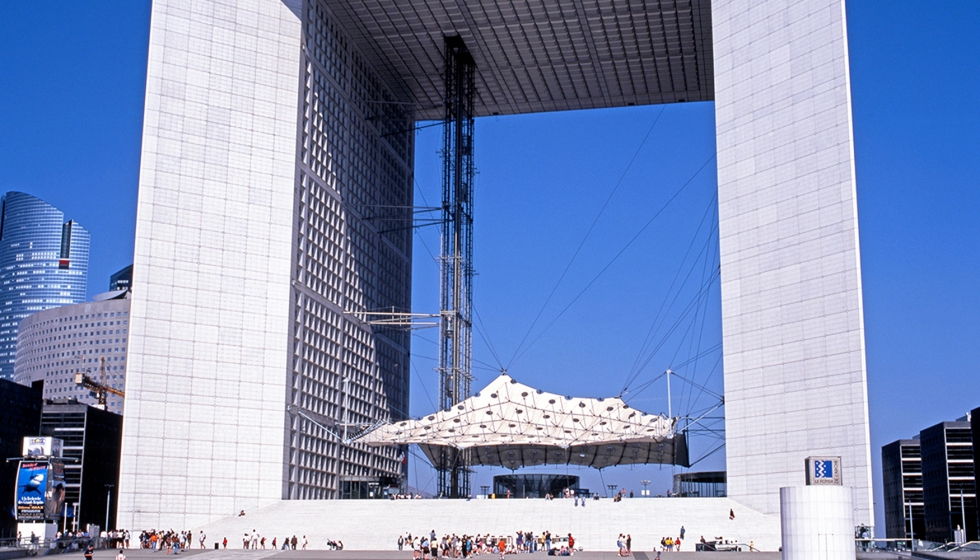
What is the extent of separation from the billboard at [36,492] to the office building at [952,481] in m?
73.0

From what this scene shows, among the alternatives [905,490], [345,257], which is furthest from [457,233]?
[905,490]

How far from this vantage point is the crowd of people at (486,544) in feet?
138

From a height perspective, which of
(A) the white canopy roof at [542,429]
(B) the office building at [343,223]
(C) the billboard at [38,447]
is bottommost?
(C) the billboard at [38,447]

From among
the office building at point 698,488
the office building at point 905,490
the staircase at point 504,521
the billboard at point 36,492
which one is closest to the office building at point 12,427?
the billboard at point 36,492

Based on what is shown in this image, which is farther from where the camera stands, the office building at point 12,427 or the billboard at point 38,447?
the office building at point 12,427

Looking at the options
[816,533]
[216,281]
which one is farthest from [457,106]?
[816,533]

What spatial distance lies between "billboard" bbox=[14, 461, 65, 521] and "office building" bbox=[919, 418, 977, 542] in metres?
73.0

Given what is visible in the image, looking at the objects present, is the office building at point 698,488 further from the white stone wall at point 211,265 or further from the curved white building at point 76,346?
the curved white building at point 76,346

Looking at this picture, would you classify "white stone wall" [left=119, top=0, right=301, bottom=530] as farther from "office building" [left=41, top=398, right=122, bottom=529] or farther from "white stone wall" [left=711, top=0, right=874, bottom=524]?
"office building" [left=41, top=398, right=122, bottom=529]

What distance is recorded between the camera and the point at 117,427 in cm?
10269

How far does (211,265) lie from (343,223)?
12.1m

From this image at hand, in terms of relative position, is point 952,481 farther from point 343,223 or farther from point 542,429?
point 343,223

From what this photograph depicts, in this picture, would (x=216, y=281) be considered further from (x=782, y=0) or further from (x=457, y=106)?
(x=782, y=0)

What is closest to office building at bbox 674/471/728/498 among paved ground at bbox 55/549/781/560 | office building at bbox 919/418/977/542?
paved ground at bbox 55/549/781/560
